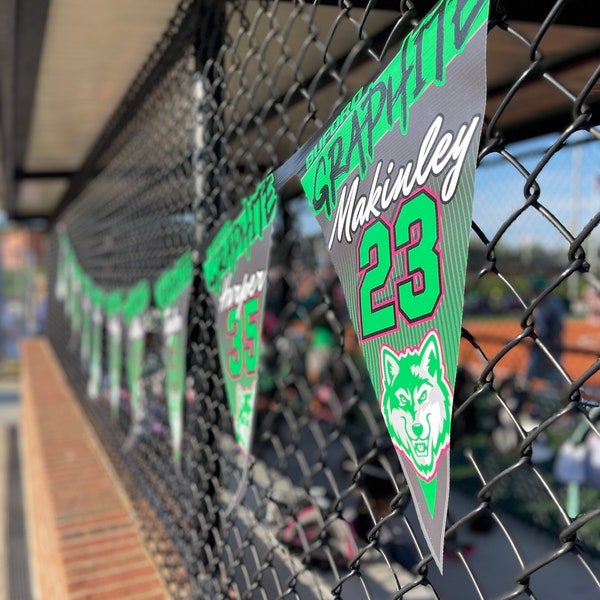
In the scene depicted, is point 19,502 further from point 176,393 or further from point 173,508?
point 176,393

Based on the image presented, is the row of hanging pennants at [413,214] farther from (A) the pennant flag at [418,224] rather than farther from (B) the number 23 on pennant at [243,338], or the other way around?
(B) the number 23 on pennant at [243,338]

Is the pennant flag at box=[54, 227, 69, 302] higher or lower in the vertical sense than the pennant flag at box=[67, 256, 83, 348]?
higher

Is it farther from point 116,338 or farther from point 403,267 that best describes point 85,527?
point 403,267

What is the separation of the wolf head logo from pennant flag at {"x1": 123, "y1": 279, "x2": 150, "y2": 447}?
2.07 m

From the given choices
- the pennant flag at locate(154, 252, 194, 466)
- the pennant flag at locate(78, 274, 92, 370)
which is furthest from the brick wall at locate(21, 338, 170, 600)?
the pennant flag at locate(78, 274, 92, 370)

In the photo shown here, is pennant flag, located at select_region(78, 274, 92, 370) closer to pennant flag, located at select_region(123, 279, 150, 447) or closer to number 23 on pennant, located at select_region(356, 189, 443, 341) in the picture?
pennant flag, located at select_region(123, 279, 150, 447)

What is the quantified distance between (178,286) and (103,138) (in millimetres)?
2673

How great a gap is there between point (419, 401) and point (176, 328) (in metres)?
1.46

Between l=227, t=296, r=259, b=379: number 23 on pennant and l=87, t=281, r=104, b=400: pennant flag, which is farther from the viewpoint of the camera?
l=87, t=281, r=104, b=400: pennant flag

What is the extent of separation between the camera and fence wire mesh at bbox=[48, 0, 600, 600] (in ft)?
2.94

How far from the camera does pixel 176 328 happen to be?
2180mm

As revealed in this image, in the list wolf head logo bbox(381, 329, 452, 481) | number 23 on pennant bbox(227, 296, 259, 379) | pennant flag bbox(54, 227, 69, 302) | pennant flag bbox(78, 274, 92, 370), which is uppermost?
pennant flag bbox(54, 227, 69, 302)

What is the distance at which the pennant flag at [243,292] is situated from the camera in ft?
4.55

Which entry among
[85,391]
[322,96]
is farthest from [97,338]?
[322,96]
